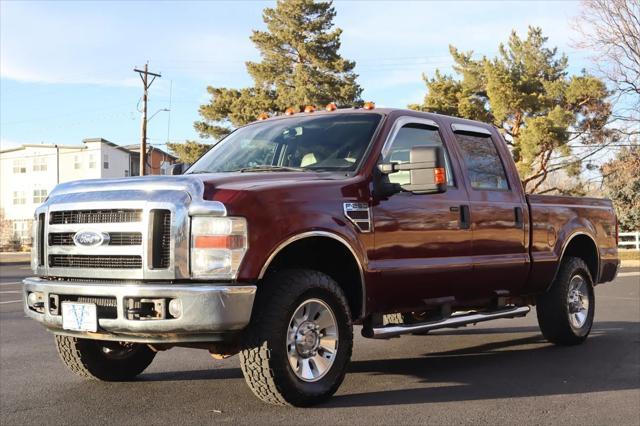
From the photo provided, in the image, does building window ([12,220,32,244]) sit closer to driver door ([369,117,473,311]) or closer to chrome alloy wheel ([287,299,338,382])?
driver door ([369,117,473,311])

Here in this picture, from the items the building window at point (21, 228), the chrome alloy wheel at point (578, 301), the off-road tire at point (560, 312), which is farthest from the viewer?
the building window at point (21, 228)

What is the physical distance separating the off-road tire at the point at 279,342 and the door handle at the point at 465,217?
169 centimetres

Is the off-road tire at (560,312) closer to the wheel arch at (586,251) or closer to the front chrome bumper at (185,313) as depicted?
the wheel arch at (586,251)

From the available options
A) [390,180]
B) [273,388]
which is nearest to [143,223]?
[273,388]

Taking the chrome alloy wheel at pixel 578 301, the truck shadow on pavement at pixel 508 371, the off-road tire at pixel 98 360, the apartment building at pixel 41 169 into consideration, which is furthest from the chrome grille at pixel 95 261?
the apartment building at pixel 41 169

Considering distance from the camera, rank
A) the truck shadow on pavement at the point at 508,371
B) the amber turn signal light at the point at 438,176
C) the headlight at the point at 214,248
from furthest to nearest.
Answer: the amber turn signal light at the point at 438,176 → the truck shadow on pavement at the point at 508,371 → the headlight at the point at 214,248

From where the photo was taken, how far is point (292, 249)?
5188 mm

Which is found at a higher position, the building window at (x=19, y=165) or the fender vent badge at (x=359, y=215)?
the building window at (x=19, y=165)

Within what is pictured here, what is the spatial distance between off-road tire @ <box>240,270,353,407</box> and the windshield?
1.08 metres

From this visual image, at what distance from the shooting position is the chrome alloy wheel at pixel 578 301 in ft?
25.8

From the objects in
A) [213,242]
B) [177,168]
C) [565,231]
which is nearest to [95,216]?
[213,242]

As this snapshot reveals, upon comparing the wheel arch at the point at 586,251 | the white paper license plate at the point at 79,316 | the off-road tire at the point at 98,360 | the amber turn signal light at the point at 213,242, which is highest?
the amber turn signal light at the point at 213,242

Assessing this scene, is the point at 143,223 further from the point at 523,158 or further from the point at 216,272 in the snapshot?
the point at 523,158

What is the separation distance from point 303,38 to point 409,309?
3848 centimetres
